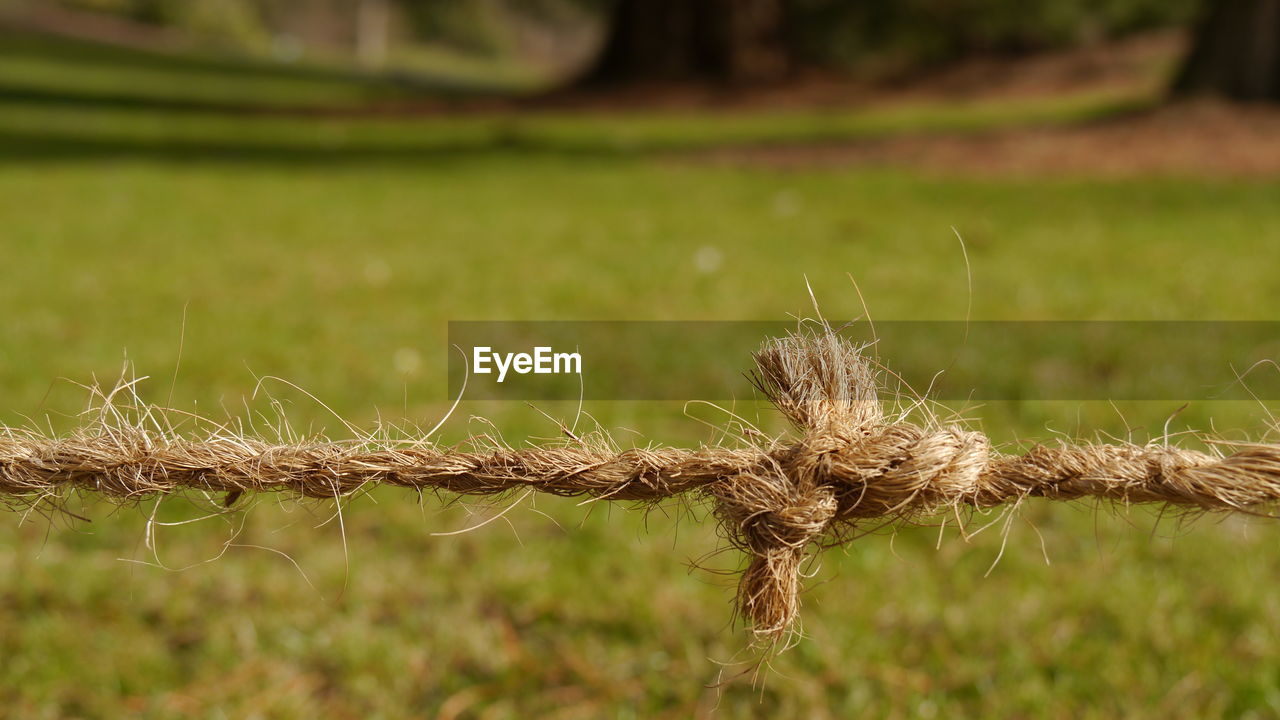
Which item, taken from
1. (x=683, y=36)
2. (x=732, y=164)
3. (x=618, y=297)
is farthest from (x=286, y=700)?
(x=683, y=36)

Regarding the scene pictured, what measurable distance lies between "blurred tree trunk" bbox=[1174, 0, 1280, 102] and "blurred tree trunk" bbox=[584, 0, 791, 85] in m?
7.86

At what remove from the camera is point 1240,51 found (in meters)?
12.0

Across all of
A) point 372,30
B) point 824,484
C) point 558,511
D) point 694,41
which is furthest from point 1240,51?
point 372,30

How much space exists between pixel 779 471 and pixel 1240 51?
12819mm

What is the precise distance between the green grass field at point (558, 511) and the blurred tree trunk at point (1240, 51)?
325 cm

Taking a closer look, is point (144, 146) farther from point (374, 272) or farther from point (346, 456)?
point (346, 456)

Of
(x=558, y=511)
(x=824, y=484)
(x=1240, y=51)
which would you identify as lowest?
(x=558, y=511)

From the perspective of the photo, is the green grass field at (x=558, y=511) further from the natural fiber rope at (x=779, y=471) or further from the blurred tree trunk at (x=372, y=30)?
the blurred tree trunk at (x=372, y=30)

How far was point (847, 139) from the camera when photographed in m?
13.3

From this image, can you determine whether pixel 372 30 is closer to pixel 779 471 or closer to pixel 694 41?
pixel 694 41

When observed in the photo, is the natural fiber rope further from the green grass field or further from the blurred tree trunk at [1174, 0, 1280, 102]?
the blurred tree trunk at [1174, 0, 1280, 102]

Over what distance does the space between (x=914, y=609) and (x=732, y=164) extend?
945 cm

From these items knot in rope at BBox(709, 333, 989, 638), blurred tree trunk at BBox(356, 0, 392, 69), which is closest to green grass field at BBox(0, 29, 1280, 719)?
knot in rope at BBox(709, 333, 989, 638)

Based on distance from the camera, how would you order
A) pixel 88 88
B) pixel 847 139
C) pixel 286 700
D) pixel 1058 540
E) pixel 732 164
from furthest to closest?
pixel 88 88 < pixel 847 139 < pixel 732 164 < pixel 1058 540 < pixel 286 700
